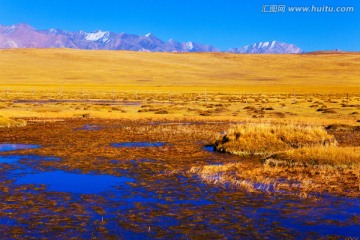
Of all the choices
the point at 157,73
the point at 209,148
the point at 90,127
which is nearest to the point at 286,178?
the point at 209,148

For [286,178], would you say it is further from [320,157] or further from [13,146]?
[13,146]

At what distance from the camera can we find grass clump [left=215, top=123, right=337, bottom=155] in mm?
19703

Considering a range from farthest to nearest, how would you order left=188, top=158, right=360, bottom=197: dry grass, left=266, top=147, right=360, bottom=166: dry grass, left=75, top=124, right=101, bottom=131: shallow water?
left=75, top=124, right=101, bottom=131: shallow water
left=266, top=147, right=360, bottom=166: dry grass
left=188, top=158, right=360, bottom=197: dry grass

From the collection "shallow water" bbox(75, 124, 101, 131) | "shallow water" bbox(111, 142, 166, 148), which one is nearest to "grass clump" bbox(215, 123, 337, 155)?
"shallow water" bbox(111, 142, 166, 148)

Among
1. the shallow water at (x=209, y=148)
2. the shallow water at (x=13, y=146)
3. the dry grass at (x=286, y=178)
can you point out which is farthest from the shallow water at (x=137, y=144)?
the dry grass at (x=286, y=178)

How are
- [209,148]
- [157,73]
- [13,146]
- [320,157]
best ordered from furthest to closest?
1. [157,73]
2. [13,146]
3. [209,148]
4. [320,157]

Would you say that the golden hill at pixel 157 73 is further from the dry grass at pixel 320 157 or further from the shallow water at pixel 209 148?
the dry grass at pixel 320 157

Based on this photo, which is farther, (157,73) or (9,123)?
(157,73)

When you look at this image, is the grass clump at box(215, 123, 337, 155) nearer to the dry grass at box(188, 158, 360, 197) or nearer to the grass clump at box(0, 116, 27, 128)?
the dry grass at box(188, 158, 360, 197)

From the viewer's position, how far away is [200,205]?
11.5 m

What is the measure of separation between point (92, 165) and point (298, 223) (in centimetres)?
868

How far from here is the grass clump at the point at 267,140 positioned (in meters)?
19.7

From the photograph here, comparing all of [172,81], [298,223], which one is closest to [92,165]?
[298,223]

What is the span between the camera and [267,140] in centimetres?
2022
